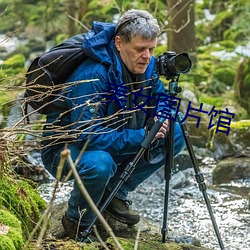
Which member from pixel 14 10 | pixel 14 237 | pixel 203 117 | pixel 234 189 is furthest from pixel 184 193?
pixel 14 10

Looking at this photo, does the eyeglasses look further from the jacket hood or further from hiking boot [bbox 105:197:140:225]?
hiking boot [bbox 105:197:140:225]

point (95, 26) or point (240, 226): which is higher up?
point (95, 26)

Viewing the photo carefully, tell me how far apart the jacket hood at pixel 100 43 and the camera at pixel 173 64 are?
0.97ft

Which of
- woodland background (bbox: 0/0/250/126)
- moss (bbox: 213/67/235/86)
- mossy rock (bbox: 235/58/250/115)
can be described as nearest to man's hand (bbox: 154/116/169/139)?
woodland background (bbox: 0/0/250/126)

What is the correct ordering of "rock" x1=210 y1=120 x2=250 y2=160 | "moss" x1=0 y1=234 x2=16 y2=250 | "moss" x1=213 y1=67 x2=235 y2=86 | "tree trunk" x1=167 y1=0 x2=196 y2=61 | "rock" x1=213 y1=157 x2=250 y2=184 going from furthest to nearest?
"moss" x1=213 y1=67 x2=235 y2=86 < "tree trunk" x1=167 y1=0 x2=196 y2=61 < "rock" x1=210 y1=120 x2=250 y2=160 < "rock" x1=213 y1=157 x2=250 y2=184 < "moss" x1=0 y1=234 x2=16 y2=250

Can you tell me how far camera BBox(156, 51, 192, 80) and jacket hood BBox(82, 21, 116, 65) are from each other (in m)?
0.29

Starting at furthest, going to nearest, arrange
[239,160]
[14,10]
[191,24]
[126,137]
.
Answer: [14,10], [191,24], [239,160], [126,137]

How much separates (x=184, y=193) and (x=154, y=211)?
626 mm

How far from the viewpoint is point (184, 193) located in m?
5.73

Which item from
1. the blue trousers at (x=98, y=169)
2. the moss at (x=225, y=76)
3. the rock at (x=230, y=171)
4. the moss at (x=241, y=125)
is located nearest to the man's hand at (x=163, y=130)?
the blue trousers at (x=98, y=169)

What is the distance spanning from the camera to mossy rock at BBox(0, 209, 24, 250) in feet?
7.36

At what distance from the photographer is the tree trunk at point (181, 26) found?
934 cm

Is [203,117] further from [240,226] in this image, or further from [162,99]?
[162,99]

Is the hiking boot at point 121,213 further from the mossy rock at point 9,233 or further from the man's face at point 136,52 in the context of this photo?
the mossy rock at point 9,233
